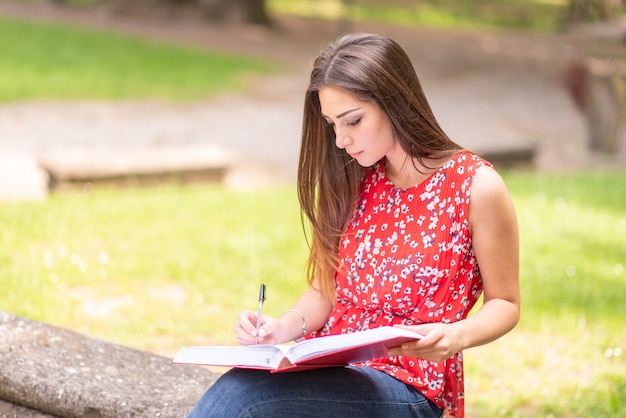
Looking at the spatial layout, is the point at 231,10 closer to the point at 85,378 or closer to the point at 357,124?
the point at 85,378

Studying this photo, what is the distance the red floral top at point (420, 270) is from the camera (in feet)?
8.25

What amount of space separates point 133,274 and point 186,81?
27.5 ft


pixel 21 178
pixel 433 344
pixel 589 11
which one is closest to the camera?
pixel 433 344

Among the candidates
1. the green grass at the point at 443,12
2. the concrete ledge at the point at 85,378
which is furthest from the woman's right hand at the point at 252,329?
the green grass at the point at 443,12

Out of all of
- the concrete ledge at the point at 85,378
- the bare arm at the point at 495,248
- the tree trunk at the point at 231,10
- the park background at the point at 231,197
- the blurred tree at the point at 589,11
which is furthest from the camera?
the blurred tree at the point at 589,11

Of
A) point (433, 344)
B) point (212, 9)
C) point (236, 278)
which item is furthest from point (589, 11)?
point (433, 344)

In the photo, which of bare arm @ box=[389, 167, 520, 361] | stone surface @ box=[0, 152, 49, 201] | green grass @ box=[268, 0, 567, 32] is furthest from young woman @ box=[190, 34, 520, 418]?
green grass @ box=[268, 0, 567, 32]

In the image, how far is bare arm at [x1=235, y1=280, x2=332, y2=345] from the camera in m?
2.59

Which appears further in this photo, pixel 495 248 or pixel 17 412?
pixel 17 412

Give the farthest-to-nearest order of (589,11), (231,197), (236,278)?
(589,11) → (231,197) → (236,278)

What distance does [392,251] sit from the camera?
260 centimetres

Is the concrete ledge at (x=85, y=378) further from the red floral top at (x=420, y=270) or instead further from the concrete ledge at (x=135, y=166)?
the concrete ledge at (x=135, y=166)

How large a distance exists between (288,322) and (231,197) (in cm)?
453

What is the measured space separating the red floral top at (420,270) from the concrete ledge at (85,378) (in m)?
0.60
